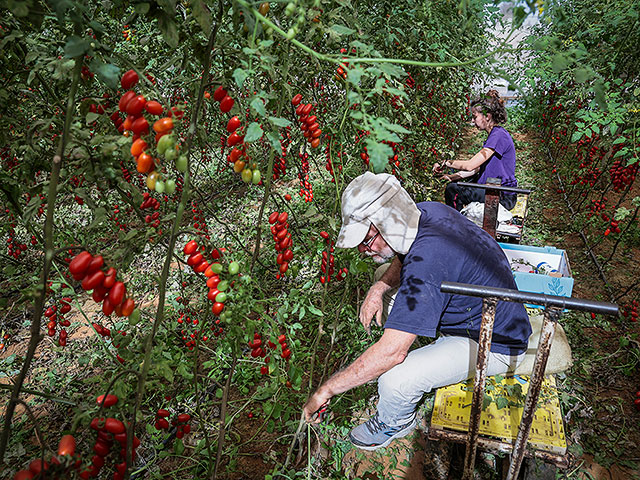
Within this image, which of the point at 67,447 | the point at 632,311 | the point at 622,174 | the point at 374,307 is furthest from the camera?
→ the point at 622,174

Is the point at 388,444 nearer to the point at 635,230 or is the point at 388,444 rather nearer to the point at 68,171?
the point at 68,171

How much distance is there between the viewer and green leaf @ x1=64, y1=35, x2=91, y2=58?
0.86 metres

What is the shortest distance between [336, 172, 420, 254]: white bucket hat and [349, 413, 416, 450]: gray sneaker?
870 mm

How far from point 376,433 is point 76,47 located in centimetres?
191

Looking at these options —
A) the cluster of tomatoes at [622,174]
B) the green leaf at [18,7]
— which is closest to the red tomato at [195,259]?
the green leaf at [18,7]

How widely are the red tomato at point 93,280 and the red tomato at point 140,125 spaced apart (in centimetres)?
36

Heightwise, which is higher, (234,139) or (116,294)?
(234,139)

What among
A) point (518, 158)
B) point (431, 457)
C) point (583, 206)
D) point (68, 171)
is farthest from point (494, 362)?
point (518, 158)

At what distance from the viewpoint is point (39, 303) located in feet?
3.35

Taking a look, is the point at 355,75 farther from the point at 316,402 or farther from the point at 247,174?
the point at 316,402

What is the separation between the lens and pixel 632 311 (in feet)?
8.89

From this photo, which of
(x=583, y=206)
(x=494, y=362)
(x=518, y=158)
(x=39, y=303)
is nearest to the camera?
(x=39, y=303)

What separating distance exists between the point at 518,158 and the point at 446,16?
4097 mm

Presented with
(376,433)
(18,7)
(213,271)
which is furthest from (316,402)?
(18,7)
